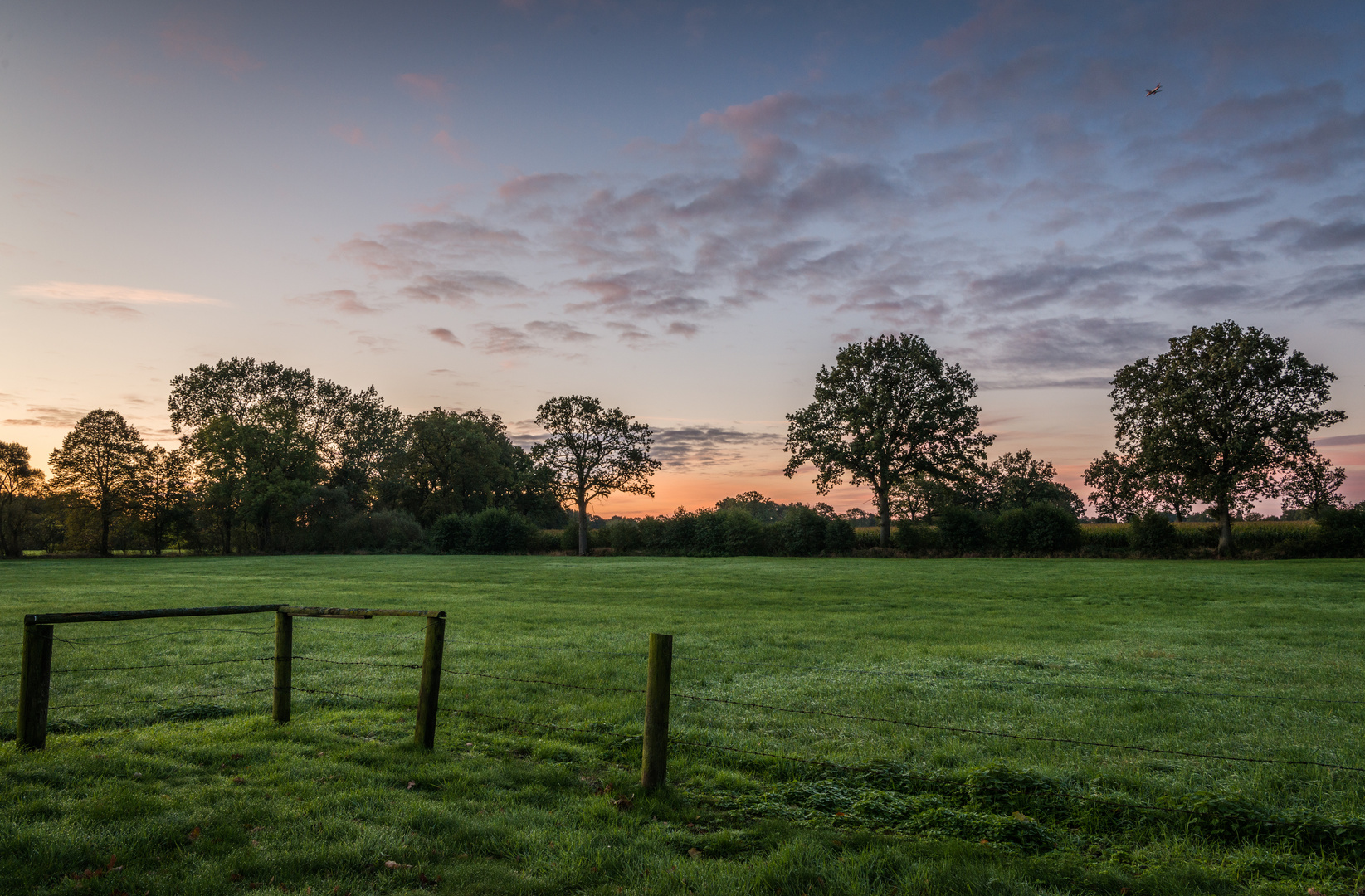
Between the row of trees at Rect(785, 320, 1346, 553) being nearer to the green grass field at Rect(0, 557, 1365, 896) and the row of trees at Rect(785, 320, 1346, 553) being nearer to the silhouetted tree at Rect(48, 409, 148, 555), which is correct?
the green grass field at Rect(0, 557, 1365, 896)

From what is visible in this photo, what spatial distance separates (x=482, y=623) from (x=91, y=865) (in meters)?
12.4

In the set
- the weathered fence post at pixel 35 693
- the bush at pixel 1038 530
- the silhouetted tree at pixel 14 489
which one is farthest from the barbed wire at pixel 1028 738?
the silhouetted tree at pixel 14 489

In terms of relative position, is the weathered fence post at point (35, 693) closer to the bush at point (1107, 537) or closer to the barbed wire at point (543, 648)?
the barbed wire at point (543, 648)

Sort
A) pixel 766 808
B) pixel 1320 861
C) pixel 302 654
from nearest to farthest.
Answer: pixel 1320 861
pixel 766 808
pixel 302 654

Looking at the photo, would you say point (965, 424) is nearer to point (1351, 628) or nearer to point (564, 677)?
point (1351, 628)

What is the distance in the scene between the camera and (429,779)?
6297 millimetres

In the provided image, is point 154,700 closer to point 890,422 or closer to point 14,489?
point 890,422

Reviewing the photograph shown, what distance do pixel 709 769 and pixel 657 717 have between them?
1.10 meters

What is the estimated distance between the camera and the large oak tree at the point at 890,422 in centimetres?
5628

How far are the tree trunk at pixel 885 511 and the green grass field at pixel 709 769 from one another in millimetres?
39137

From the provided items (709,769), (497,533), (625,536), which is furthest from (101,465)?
(709,769)

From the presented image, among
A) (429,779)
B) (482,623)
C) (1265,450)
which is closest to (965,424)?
(1265,450)

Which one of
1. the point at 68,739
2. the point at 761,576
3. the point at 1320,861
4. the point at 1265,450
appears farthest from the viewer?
the point at 1265,450

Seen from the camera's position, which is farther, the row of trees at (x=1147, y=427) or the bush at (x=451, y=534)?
the bush at (x=451, y=534)
